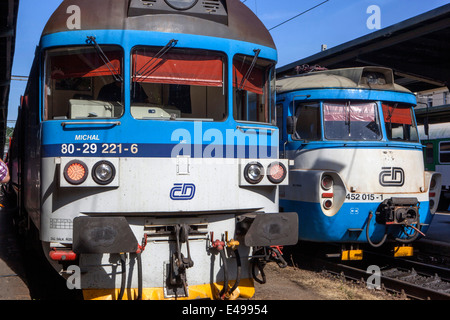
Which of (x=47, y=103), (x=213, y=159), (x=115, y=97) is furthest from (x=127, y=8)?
(x=213, y=159)

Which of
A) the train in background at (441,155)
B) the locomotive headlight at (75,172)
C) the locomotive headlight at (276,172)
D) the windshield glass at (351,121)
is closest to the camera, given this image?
the locomotive headlight at (75,172)

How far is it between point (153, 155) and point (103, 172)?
1.67 ft

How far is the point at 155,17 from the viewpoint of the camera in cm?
528

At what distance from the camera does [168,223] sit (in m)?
5.26

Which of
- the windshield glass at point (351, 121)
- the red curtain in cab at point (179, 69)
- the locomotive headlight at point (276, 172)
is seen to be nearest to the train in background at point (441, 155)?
the windshield glass at point (351, 121)

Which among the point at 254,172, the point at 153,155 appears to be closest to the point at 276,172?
the point at 254,172

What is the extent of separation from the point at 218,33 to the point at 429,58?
9.69 m

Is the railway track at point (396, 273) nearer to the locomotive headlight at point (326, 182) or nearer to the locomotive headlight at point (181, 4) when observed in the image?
the locomotive headlight at point (326, 182)

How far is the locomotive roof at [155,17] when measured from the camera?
5203 mm

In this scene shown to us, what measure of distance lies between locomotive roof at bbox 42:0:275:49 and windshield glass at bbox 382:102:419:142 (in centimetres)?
343

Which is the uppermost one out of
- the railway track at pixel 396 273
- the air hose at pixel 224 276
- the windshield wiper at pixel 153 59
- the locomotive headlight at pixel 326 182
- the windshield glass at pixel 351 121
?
the windshield wiper at pixel 153 59

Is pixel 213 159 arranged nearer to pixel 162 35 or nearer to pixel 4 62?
pixel 162 35

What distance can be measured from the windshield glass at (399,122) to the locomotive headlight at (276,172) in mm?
3108

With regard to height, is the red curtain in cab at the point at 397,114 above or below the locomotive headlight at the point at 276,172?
above
